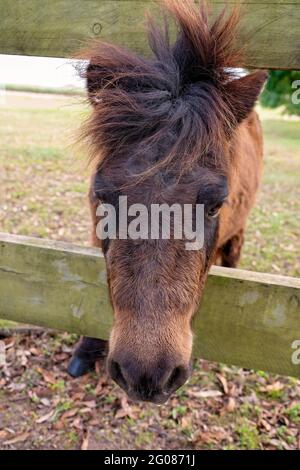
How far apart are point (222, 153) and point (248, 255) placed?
409cm

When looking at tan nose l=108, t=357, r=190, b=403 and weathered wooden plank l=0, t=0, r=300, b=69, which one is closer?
tan nose l=108, t=357, r=190, b=403

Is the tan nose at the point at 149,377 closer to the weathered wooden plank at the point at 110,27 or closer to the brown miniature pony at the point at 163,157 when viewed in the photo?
the brown miniature pony at the point at 163,157

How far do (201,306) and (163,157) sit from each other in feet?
2.71

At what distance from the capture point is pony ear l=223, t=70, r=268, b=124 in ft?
6.72

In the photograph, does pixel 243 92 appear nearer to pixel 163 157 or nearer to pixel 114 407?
pixel 163 157

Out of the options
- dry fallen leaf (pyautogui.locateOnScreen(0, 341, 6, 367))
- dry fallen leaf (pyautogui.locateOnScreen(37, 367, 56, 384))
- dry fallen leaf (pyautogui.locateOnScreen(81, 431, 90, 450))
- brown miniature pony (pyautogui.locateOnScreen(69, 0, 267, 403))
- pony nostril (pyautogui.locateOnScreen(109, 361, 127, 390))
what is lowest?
dry fallen leaf (pyautogui.locateOnScreen(81, 431, 90, 450))

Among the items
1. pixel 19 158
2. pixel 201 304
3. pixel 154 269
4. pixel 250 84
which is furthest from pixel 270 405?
pixel 19 158

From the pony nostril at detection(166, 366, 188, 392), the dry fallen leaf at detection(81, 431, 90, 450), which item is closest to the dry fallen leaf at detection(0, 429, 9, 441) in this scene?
the dry fallen leaf at detection(81, 431, 90, 450)

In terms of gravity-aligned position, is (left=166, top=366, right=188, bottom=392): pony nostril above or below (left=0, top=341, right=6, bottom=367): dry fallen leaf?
above

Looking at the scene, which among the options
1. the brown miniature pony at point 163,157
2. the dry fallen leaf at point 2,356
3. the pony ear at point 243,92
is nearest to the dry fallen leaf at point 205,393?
the dry fallen leaf at point 2,356

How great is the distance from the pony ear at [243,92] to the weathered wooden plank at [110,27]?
13 centimetres

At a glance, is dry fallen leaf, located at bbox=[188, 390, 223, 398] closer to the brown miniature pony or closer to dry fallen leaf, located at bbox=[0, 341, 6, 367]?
dry fallen leaf, located at bbox=[0, 341, 6, 367]

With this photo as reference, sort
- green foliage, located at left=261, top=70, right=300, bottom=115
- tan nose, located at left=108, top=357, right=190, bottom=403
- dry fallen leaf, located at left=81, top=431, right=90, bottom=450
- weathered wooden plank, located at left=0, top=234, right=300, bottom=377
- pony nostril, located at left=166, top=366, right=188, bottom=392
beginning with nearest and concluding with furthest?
tan nose, located at left=108, top=357, right=190, bottom=403 < pony nostril, located at left=166, top=366, right=188, bottom=392 < weathered wooden plank, located at left=0, top=234, right=300, bottom=377 < dry fallen leaf, located at left=81, top=431, right=90, bottom=450 < green foliage, located at left=261, top=70, right=300, bottom=115
